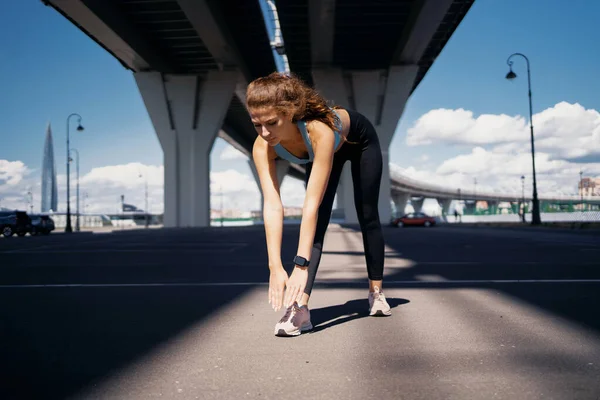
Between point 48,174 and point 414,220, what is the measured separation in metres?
140

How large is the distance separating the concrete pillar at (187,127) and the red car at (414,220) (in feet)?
49.2

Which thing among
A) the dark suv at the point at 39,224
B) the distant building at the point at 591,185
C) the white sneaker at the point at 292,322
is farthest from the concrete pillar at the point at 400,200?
the white sneaker at the point at 292,322

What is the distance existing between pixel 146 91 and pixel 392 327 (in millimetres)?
34540

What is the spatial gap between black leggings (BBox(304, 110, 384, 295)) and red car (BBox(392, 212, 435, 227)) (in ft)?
118

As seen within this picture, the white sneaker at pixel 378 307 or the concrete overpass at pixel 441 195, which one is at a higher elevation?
the concrete overpass at pixel 441 195

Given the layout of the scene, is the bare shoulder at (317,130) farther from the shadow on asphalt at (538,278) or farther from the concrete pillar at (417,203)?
the concrete pillar at (417,203)

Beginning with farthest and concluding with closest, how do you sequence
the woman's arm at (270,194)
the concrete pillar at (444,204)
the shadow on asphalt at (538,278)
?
1. the concrete pillar at (444,204)
2. the shadow on asphalt at (538,278)
3. the woman's arm at (270,194)

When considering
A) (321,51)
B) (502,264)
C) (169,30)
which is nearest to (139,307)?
(502,264)

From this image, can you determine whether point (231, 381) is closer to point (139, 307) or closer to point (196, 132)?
point (139, 307)

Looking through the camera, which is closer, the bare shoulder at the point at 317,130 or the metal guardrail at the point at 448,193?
the bare shoulder at the point at 317,130

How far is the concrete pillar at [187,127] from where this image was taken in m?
34.7

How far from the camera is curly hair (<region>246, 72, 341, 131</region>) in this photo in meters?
2.53

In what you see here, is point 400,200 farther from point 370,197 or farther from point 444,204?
point 370,197

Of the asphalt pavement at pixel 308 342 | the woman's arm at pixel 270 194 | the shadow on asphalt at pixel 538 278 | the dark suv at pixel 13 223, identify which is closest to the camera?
the asphalt pavement at pixel 308 342
